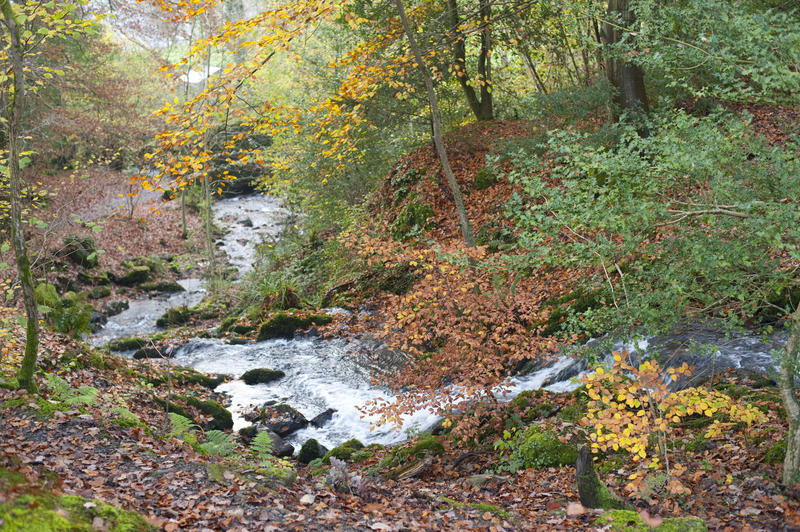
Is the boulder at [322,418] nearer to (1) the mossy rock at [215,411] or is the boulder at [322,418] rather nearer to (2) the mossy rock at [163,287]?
(1) the mossy rock at [215,411]

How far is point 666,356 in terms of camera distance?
741 centimetres

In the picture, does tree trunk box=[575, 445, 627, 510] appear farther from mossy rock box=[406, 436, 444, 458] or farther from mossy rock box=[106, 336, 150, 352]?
mossy rock box=[106, 336, 150, 352]

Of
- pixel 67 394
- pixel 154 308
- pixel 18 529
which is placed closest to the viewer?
pixel 18 529

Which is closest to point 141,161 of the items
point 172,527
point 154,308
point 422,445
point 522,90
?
point 154,308

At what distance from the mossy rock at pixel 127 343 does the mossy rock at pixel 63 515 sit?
34.8ft

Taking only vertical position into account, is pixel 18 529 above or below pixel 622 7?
below

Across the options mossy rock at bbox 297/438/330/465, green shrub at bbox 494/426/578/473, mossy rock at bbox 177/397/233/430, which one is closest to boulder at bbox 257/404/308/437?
mossy rock at bbox 177/397/233/430

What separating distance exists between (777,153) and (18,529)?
5365 millimetres

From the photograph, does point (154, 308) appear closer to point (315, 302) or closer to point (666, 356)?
point (315, 302)

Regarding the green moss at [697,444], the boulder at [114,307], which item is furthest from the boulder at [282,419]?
the boulder at [114,307]

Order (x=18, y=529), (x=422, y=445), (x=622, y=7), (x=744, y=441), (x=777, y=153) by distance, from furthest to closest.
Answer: (x=622, y=7) → (x=422, y=445) → (x=744, y=441) → (x=777, y=153) → (x=18, y=529)

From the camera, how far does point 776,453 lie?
16.6 feet

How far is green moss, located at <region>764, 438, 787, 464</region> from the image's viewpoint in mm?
4992

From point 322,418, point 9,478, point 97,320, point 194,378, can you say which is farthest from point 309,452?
point 97,320
